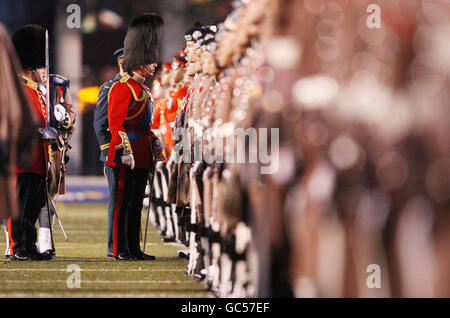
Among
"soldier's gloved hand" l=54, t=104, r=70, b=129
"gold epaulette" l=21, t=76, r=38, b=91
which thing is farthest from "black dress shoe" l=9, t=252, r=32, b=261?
"gold epaulette" l=21, t=76, r=38, b=91

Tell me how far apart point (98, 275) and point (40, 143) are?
5.51ft

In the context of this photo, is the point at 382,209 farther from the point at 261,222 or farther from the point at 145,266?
the point at 145,266

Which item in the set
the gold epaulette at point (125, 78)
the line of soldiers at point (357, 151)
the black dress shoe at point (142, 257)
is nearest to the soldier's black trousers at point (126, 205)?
the black dress shoe at point (142, 257)

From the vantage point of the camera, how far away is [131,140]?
441 inches

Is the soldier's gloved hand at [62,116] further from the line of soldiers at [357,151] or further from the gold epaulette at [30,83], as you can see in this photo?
the line of soldiers at [357,151]

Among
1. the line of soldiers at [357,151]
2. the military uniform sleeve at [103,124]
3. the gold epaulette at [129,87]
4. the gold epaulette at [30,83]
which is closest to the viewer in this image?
the line of soldiers at [357,151]

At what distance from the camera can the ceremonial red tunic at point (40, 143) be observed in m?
11.2

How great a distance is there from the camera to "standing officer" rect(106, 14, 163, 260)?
11.2 meters

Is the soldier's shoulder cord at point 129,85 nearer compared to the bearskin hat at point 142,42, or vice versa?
the soldier's shoulder cord at point 129,85

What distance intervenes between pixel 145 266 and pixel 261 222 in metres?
4.72

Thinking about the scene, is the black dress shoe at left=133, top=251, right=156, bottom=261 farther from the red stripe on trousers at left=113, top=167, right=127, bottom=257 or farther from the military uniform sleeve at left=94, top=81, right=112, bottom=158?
the military uniform sleeve at left=94, top=81, right=112, bottom=158

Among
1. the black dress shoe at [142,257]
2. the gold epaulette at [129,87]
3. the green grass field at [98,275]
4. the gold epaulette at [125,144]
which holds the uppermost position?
the gold epaulette at [129,87]

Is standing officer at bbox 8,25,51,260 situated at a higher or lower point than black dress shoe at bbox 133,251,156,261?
higher
